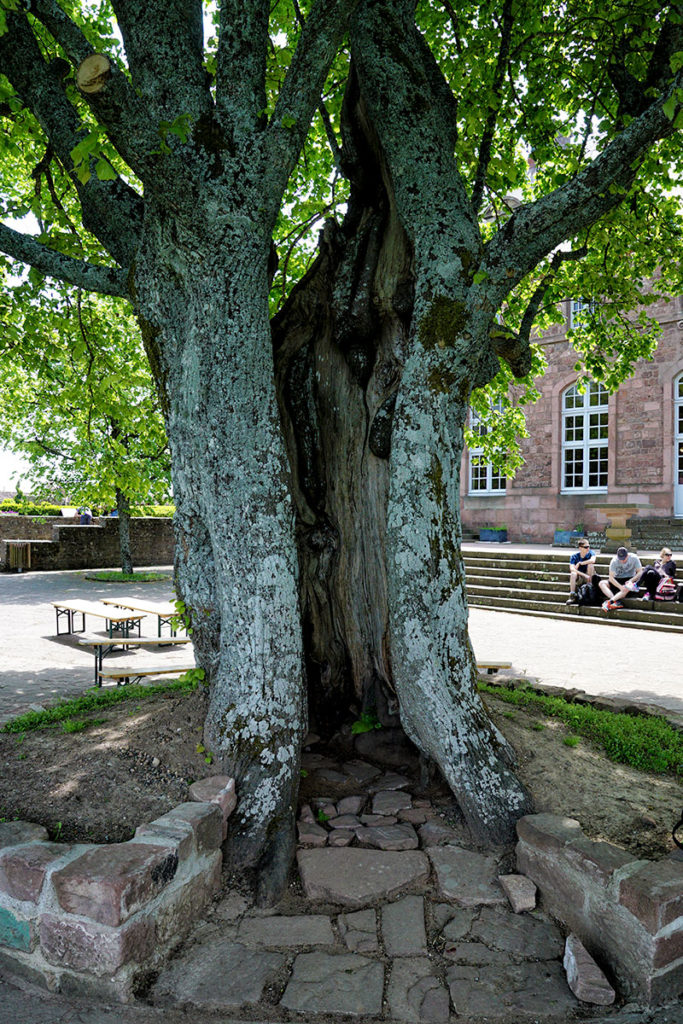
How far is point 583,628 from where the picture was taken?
38.3 ft

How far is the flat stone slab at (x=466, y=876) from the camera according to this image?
3.25 meters

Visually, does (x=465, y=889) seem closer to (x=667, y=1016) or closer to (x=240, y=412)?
(x=667, y=1016)

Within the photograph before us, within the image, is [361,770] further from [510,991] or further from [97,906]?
[97,906]

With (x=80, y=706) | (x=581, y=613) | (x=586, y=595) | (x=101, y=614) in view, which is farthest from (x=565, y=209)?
(x=581, y=613)

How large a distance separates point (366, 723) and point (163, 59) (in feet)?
14.4

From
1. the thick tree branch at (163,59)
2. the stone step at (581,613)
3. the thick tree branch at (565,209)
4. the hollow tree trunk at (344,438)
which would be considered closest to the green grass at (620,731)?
the hollow tree trunk at (344,438)

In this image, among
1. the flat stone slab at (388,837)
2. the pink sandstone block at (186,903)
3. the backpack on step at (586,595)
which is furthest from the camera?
the backpack on step at (586,595)

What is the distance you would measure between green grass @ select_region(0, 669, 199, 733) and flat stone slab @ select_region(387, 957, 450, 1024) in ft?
7.32

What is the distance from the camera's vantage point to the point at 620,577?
41.9 ft

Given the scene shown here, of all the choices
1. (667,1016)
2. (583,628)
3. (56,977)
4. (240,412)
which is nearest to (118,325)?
(583,628)

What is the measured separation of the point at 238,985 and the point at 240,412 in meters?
2.69

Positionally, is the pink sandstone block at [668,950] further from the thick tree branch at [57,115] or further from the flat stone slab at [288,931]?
the thick tree branch at [57,115]

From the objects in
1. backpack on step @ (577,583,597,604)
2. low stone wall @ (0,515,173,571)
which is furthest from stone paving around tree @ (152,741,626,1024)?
low stone wall @ (0,515,173,571)

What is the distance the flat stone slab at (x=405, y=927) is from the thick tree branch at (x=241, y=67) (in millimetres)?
4133
